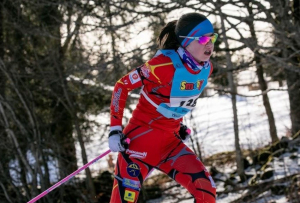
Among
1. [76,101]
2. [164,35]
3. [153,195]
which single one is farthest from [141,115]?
[76,101]

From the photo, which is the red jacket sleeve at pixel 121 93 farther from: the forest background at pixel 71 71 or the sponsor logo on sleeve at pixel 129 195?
the forest background at pixel 71 71

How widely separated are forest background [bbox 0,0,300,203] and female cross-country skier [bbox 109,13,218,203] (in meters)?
2.61

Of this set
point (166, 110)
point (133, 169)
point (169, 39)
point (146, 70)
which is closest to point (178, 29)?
point (169, 39)

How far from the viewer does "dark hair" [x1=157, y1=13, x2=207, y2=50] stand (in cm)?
290

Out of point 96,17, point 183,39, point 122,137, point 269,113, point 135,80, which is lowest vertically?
point 269,113

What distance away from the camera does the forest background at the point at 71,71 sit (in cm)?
662

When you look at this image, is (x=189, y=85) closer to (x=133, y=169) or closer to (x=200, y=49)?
(x=200, y=49)

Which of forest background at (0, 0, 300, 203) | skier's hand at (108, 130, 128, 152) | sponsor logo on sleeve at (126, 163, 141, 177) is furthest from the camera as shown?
forest background at (0, 0, 300, 203)

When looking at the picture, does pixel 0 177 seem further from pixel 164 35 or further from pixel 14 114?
pixel 164 35

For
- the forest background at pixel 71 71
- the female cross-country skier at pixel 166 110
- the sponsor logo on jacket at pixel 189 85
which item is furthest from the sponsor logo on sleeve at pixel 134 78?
the forest background at pixel 71 71

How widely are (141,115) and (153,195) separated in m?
5.68

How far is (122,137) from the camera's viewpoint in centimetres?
292

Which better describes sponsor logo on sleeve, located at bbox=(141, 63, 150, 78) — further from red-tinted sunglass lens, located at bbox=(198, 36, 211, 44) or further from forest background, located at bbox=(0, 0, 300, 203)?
forest background, located at bbox=(0, 0, 300, 203)

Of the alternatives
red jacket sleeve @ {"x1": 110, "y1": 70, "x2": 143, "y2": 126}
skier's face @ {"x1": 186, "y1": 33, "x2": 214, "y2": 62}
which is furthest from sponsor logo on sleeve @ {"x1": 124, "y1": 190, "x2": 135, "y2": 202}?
skier's face @ {"x1": 186, "y1": 33, "x2": 214, "y2": 62}
